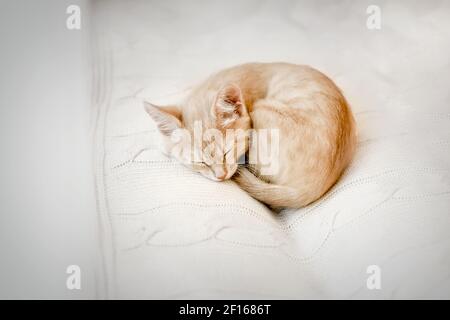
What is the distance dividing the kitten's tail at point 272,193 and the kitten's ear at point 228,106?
0.13m

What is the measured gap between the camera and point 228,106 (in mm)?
1114

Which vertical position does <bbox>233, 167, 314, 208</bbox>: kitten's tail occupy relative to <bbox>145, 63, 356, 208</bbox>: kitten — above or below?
below

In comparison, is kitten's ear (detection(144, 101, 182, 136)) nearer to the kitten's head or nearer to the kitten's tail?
the kitten's head

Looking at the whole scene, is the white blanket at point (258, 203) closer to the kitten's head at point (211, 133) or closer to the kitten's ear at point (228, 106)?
the kitten's head at point (211, 133)

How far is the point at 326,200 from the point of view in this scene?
111 centimetres

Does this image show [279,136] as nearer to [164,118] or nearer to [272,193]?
[272,193]

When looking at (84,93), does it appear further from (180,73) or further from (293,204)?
(293,204)

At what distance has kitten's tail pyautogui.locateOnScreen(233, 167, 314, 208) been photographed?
3.57 feet

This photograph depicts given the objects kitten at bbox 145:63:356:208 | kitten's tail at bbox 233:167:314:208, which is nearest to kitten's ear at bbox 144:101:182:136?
kitten at bbox 145:63:356:208

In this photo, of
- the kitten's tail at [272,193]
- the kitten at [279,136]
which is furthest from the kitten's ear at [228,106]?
the kitten's tail at [272,193]

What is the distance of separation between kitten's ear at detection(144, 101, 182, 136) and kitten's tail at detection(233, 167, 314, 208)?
0.20 m

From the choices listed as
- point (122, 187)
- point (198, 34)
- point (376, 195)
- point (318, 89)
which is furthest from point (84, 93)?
point (376, 195)

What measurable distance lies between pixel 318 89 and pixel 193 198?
16.1 inches
